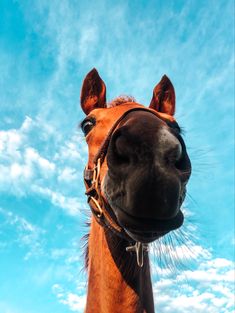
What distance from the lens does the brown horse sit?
9.55 feet

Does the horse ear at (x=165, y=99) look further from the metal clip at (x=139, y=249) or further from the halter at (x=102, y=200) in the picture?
the metal clip at (x=139, y=249)

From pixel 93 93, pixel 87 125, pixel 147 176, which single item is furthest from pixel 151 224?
pixel 93 93

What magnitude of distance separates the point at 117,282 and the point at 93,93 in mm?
3196

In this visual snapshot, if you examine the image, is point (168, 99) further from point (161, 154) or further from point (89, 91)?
point (161, 154)

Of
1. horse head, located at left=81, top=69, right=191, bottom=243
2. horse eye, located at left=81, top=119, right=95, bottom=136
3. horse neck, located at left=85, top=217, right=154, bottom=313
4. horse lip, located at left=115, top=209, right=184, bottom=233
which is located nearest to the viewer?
horse head, located at left=81, top=69, right=191, bottom=243

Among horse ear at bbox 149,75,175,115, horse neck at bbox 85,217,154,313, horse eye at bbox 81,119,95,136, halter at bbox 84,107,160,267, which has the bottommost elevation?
horse neck at bbox 85,217,154,313

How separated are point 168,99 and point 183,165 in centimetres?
281

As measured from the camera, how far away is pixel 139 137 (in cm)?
299

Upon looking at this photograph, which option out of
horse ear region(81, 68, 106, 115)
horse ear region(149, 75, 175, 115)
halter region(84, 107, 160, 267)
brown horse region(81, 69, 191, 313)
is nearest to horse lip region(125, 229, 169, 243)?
brown horse region(81, 69, 191, 313)

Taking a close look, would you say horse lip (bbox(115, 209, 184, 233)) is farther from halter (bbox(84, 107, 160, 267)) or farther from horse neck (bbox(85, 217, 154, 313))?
horse neck (bbox(85, 217, 154, 313))

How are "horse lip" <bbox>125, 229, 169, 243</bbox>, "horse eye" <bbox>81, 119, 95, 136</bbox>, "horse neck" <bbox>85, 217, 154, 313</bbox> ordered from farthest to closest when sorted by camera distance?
"horse eye" <bbox>81, 119, 95, 136</bbox>, "horse neck" <bbox>85, 217, 154, 313</bbox>, "horse lip" <bbox>125, 229, 169, 243</bbox>

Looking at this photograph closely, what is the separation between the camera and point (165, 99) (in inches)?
224

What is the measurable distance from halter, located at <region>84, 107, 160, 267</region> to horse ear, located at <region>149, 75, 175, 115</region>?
1569 mm

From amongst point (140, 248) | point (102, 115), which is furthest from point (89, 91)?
point (140, 248)
